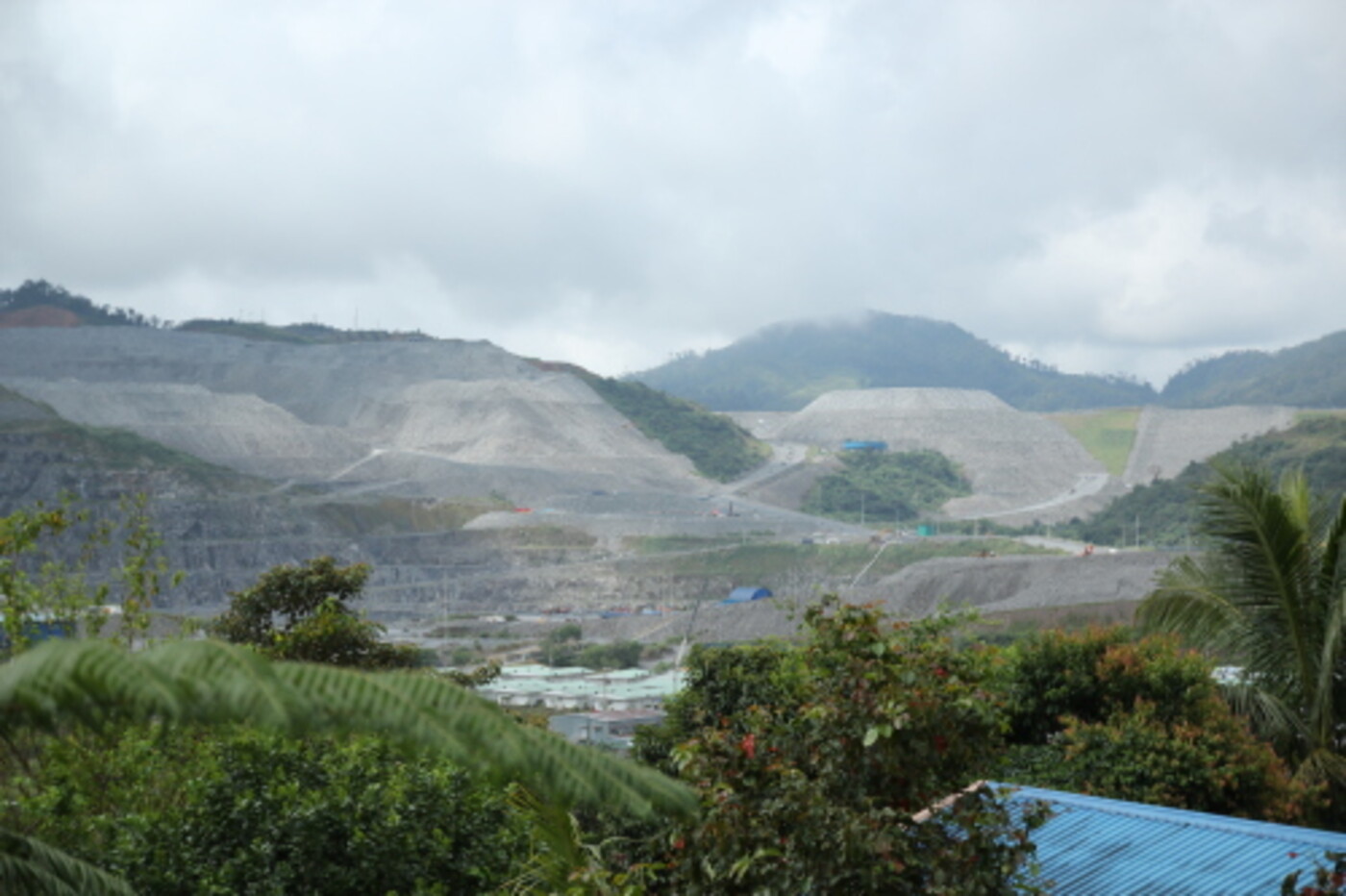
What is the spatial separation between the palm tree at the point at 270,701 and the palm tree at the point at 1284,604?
7.78m

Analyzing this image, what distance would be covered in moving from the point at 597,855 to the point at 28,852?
68.7 inches

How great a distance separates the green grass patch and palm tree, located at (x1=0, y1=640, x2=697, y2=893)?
326 feet

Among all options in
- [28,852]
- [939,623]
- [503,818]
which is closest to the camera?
[28,852]

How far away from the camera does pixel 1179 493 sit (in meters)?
67.8

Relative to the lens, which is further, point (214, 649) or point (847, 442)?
point (847, 442)

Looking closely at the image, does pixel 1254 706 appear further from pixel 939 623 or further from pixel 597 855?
pixel 597 855

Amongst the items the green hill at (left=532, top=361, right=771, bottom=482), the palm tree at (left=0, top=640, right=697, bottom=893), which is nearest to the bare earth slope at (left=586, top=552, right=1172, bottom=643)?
the palm tree at (left=0, top=640, right=697, bottom=893)

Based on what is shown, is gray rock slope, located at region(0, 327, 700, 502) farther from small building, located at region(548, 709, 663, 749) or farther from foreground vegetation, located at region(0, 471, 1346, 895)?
foreground vegetation, located at region(0, 471, 1346, 895)

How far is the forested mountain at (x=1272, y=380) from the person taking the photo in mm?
134125

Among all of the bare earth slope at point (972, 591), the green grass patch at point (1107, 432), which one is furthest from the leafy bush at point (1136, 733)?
the green grass patch at point (1107, 432)

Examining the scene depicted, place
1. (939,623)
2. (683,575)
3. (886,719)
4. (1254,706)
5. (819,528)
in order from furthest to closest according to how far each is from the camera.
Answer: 1. (819,528)
2. (683,575)
3. (1254,706)
4. (939,623)
5. (886,719)

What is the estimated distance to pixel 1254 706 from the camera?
10211 mm

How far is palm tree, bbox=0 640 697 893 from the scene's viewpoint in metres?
2.20

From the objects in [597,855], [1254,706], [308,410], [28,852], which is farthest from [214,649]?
[308,410]
